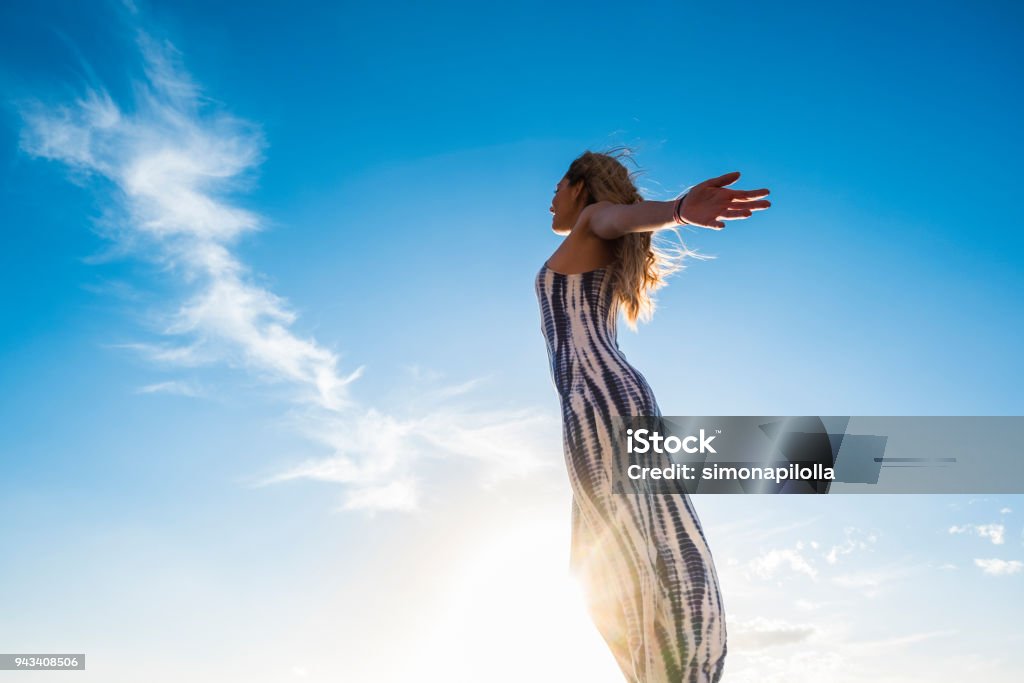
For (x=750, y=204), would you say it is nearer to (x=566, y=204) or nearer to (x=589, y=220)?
(x=589, y=220)

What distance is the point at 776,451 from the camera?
4465 millimetres

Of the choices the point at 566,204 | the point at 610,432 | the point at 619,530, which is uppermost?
the point at 566,204

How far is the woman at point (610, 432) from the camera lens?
12.6 feet

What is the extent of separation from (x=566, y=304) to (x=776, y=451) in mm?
1431

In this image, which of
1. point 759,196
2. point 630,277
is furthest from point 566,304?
point 759,196

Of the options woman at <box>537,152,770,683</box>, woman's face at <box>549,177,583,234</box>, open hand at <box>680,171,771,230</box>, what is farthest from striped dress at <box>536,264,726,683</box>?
open hand at <box>680,171,771,230</box>

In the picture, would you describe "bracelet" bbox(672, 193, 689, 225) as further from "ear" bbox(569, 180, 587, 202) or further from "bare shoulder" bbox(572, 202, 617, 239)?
"ear" bbox(569, 180, 587, 202)

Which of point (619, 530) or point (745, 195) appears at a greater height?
point (745, 195)

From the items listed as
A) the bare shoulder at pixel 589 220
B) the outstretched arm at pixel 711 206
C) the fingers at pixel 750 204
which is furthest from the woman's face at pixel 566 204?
the fingers at pixel 750 204

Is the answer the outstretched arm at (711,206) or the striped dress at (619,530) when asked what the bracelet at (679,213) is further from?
the striped dress at (619,530)

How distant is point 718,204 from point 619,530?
5.58ft

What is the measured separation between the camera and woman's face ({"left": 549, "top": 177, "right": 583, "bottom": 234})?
5.35 meters

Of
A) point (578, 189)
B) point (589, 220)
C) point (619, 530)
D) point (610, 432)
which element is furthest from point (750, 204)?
point (619, 530)

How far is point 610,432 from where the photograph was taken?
430 cm
